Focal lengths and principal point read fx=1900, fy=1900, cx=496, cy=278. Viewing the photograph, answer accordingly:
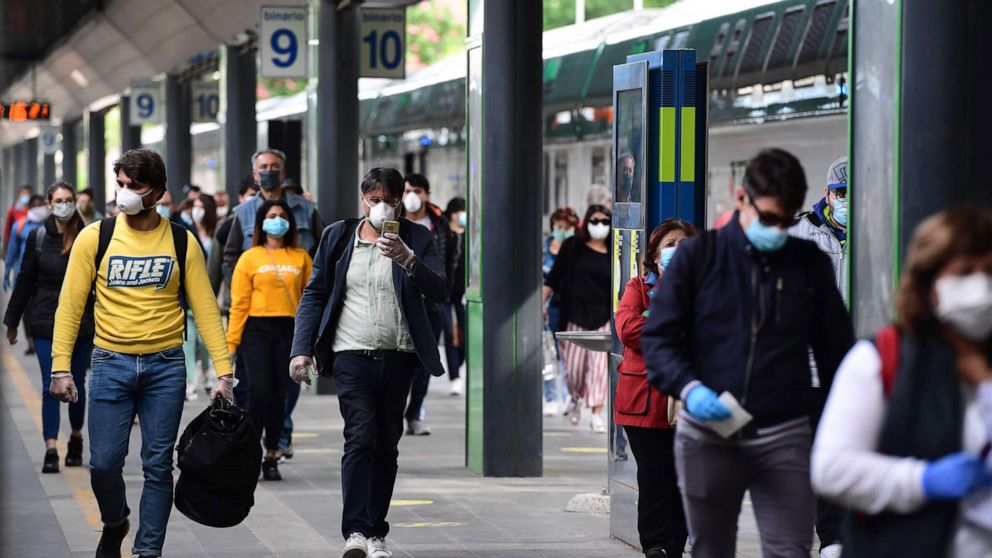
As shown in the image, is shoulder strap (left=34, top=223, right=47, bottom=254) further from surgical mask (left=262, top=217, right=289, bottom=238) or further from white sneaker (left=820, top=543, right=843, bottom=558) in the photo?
white sneaker (left=820, top=543, right=843, bottom=558)

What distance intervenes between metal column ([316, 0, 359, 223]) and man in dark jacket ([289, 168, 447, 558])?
8.92 metres

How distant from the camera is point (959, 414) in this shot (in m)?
3.60

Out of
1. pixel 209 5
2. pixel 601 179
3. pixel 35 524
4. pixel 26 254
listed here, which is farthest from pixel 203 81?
pixel 35 524

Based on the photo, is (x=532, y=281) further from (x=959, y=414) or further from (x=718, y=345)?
(x=959, y=414)

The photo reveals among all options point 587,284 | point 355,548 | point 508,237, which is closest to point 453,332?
point 587,284

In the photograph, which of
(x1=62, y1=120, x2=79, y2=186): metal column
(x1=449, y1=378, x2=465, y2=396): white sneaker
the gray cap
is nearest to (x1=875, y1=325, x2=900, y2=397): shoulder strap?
the gray cap

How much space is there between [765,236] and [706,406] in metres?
0.50

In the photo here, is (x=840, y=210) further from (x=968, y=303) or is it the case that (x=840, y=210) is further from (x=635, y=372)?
(x=968, y=303)

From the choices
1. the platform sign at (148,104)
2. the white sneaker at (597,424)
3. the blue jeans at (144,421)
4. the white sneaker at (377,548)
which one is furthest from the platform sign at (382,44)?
the platform sign at (148,104)

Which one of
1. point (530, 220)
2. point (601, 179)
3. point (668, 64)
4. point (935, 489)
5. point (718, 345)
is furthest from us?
point (601, 179)

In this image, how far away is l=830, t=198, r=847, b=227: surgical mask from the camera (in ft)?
27.6

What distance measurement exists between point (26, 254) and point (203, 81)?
743 inches

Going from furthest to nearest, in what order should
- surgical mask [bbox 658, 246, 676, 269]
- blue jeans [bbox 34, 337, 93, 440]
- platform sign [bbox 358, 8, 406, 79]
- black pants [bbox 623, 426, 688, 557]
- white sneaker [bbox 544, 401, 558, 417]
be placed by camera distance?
platform sign [bbox 358, 8, 406, 79]
white sneaker [bbox 544, 401, 558, 417]
blue jeans [bbox 34, 337, 93, 440]
black pants [bbox 623, 426, 688, 557]
surgical mask [bbox 658, 246, 676, 269]

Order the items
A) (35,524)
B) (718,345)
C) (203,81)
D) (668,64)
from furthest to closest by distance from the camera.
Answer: (203,81)
(35,524)
(668,64)
(718,345)
